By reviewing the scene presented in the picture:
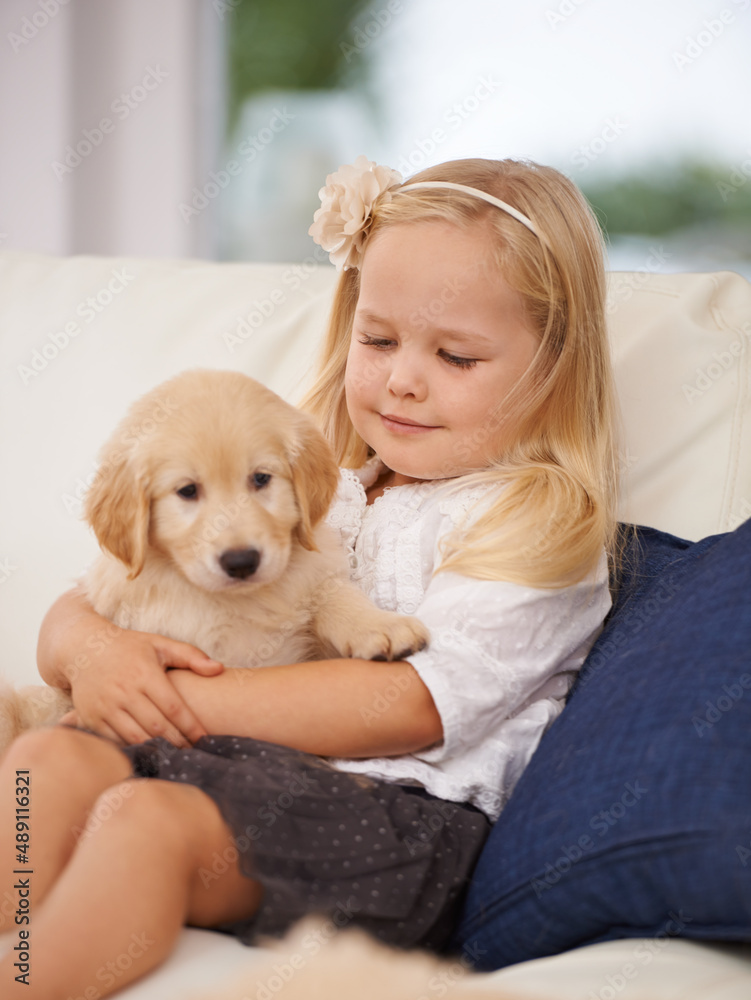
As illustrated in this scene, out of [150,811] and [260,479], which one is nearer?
[150,811]

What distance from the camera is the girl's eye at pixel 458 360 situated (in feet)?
5.36

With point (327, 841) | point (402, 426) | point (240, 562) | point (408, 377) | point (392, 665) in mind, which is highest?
point (408, 377)

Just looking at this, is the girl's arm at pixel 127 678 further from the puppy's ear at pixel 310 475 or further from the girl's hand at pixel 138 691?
the puppy's ear at pixel 310 475

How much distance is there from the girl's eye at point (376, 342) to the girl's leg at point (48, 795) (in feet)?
2.87

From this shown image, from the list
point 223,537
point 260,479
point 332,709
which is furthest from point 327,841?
→ point 260,479

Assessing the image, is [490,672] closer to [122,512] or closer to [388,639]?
[388,639]

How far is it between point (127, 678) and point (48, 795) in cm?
26

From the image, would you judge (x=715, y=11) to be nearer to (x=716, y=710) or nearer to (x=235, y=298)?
(x=235, y=298)

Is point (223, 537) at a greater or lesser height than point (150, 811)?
greater

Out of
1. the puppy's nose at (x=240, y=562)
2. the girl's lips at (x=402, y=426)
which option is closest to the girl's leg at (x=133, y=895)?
the puppy's nose at (x=240, y=562)

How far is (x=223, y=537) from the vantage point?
137 cm

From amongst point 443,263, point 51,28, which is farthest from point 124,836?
point 51,28

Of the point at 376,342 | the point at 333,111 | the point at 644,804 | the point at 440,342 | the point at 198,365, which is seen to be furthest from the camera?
the point at 333,111

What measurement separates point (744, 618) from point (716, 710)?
5.4 inches
